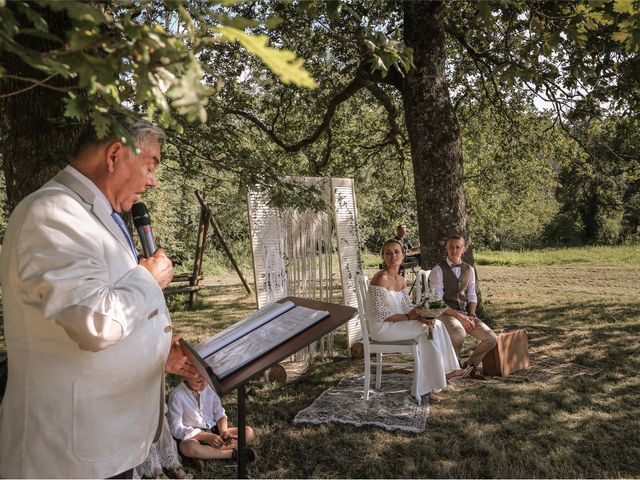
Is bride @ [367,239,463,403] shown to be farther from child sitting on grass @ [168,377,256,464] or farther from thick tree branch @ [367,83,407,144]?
thick tree branch @ [367,83,407,144]

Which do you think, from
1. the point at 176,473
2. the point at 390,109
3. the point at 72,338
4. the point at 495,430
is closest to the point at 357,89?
the point at 390,109

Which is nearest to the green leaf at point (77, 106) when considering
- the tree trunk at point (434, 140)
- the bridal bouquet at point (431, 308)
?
the bridal bouquet at point (431, 308)

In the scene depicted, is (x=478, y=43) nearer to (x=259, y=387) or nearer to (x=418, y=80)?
(x=418, y=80)

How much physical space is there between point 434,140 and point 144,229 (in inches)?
244

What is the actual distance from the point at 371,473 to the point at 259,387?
2.21 meters

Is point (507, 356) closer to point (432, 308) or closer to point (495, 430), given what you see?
point (432, 308)

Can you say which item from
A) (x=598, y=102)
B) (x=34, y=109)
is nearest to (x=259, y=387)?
(x=34, y=109)

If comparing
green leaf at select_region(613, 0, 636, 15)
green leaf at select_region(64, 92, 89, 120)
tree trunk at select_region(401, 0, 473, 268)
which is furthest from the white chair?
green leaf at select_region(64, 92, 89, 120)

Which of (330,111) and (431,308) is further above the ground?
(330,111)

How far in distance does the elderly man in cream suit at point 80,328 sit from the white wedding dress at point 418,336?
368 cm

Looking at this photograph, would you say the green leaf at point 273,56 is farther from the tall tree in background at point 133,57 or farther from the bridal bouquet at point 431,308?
the bridal bouquet at point 431,308

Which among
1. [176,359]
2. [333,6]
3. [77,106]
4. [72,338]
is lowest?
[176,359]

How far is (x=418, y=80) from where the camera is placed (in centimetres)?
766

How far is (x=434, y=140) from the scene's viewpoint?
7672 millimetres
